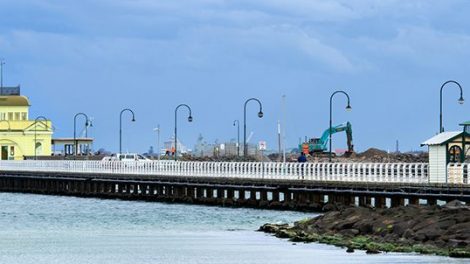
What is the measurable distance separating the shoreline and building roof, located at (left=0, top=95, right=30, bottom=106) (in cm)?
9753

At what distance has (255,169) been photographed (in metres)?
86.8

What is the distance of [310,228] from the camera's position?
2122 inches

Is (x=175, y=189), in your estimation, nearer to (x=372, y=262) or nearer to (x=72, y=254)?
(x=72, y=254)

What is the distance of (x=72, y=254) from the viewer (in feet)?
159

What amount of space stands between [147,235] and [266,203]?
67.3 ft

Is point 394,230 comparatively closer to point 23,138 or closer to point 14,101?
point 23,138

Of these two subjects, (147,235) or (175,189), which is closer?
(147,235)

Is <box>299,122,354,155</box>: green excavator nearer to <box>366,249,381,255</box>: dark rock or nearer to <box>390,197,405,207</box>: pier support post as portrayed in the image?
<box>390,197,405,207</box>: pier support post

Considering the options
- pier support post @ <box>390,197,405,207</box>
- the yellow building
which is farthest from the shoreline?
the yellow building

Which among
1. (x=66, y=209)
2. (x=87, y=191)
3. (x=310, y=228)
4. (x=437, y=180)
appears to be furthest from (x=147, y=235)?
(x=87, y=191)

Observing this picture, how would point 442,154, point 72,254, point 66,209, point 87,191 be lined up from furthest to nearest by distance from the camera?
point 87,191 < point 66,209 < point 442,154 < point 72,254

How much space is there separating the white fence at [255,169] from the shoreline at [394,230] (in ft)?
44.5

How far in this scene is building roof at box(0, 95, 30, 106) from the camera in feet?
493

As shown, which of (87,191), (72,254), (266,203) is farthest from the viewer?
(87,191)
